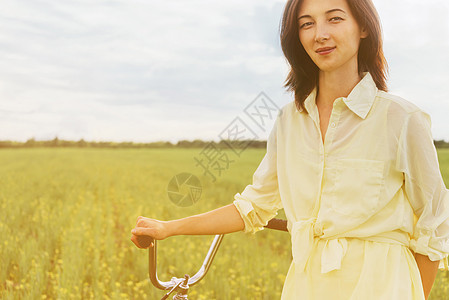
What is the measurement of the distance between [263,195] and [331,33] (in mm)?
622

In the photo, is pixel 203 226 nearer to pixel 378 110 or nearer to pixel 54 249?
pixel 378 110

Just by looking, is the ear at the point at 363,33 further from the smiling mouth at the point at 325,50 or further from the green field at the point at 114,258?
the green field at the point at 114,258

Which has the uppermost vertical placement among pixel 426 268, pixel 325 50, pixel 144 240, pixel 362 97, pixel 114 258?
pixel 325 50

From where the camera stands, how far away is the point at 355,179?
1438 mm

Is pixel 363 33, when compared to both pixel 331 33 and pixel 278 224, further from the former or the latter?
pixel 278 224

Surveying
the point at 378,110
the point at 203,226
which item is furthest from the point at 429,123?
the point at 203,226

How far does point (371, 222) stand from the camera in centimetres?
143

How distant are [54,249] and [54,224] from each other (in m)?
0.88

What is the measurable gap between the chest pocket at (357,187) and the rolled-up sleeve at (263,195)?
32cm

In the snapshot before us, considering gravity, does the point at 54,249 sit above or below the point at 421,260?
below

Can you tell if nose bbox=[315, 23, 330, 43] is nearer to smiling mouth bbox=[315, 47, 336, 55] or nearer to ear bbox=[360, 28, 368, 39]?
smiling mouth bbox=[315, 47, 336, 55]

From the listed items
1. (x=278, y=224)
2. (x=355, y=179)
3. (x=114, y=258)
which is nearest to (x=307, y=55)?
(x=355, y=179)

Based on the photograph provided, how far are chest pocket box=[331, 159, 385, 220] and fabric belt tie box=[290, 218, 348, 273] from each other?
0.30 feet

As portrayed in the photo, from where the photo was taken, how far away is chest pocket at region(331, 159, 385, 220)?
4.63 ft
